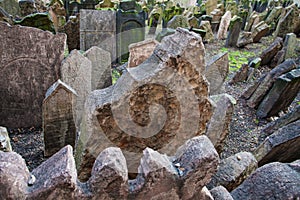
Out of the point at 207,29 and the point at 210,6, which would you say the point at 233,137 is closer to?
the point at 207,29

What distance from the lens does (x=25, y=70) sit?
12.3 ft

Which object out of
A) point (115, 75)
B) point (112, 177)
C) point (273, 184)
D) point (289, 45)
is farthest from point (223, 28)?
point (112, 177)

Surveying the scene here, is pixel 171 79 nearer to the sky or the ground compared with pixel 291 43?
nearer to the sky

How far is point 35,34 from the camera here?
3574mm

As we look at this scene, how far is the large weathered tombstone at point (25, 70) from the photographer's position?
3.57 metres

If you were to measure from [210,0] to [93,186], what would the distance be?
12.4 metres

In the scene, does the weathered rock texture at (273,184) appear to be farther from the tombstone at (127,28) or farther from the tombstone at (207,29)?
the tombstone at (207,29)

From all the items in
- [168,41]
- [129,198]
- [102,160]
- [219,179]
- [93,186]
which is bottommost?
[219,179]

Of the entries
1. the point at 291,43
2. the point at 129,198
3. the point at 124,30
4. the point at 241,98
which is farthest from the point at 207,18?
the point at 129,198

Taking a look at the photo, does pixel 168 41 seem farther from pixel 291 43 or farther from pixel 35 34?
pixel 291 43

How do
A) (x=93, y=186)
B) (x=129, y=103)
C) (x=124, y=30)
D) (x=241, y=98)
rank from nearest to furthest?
1. (x=93, y=186)
2. (x=129, y=103)
3. (x=241, y=98)
4. (x=124, y=30)

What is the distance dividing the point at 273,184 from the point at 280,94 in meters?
3.13

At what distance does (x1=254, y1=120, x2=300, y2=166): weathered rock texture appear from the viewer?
8.95 ft

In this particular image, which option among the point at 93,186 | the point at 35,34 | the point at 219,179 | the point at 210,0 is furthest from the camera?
the point at 210,0
